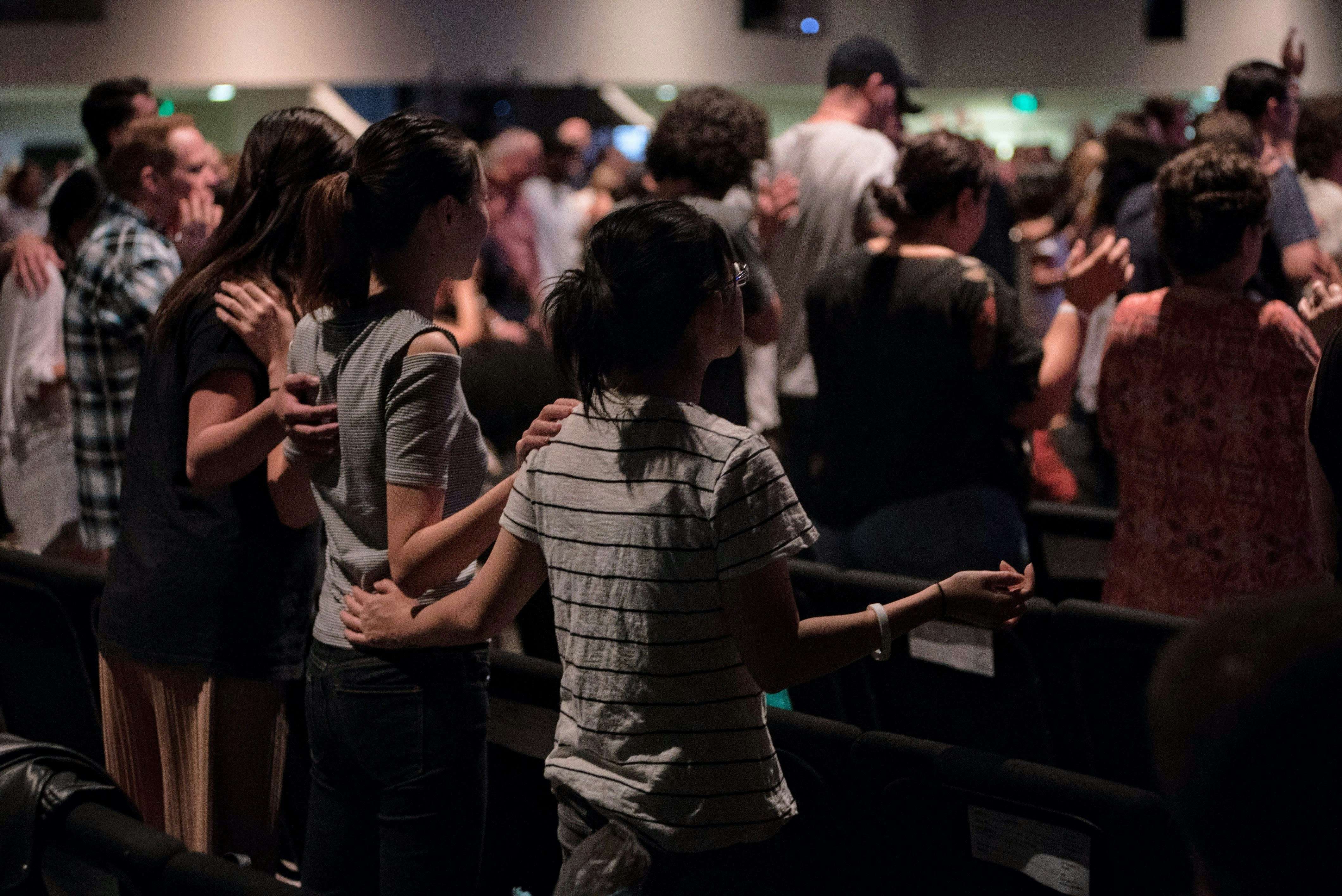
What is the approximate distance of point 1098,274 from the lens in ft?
8.76

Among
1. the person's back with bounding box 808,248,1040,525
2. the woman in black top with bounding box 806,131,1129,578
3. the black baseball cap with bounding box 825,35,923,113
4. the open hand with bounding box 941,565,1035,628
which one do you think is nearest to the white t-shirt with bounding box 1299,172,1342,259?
the black baseball cap with bounding box 825,35,923,113

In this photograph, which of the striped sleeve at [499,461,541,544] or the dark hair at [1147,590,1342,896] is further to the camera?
the striped sleeve at [499,461,541,544]

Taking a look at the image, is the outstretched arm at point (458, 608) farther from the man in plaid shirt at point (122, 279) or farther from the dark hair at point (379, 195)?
Result: the man in plaid shirt at point (122, 279)

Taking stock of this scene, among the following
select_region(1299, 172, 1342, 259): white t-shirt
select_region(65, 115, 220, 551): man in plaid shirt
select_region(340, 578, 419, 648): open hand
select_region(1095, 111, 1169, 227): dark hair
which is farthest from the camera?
select_region(1095, 111, 1169, 227): dark hair

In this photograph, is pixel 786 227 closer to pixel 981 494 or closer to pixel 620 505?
pixel 981 494

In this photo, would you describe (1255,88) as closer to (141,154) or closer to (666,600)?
(141,154)

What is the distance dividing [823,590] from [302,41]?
1017 centimetres

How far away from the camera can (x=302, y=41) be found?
11492 millimetres

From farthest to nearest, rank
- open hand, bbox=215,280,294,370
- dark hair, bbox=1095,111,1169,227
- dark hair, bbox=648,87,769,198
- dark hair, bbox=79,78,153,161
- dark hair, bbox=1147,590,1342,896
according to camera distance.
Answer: dark hair, bbox=1095,111,1169,227 → dark hair, bbox=79,78,153,161 → dark hair, bbox=648,87,769,198 → open hand, bbox=215,280,294,370 → dark hair, bbox=1147,590,1342,896

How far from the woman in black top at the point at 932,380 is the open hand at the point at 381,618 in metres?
1.50

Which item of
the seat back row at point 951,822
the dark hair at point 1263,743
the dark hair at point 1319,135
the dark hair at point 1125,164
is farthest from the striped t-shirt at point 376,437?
the dark hair at point 1125,164

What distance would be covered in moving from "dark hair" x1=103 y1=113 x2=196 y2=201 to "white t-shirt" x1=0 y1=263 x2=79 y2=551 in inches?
38.5

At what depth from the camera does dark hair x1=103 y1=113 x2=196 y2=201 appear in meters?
3.10

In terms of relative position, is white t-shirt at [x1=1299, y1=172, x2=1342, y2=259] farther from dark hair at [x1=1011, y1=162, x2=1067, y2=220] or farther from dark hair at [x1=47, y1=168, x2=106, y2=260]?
dark hair at [x1=47, y1=168, x2=106, y2=260]
